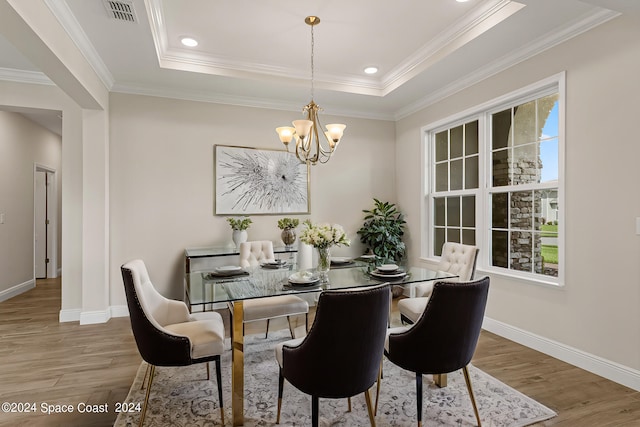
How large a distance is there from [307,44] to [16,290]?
18.0ft

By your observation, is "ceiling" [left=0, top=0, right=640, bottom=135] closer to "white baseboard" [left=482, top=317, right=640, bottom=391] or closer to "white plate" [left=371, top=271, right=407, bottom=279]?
"white plate" [left=371, top=271, right=407, bottom=279]

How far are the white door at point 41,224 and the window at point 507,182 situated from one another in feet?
22.3

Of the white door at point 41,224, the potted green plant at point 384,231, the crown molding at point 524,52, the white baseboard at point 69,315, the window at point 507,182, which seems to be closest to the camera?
the crown molding at point 524,52

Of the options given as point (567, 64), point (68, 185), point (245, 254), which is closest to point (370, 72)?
point (567, 64)

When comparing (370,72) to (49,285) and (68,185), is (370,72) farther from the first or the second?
(49,285)

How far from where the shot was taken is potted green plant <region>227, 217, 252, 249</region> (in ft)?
14.3

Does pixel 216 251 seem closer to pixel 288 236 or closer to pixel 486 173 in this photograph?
pixel 288 236

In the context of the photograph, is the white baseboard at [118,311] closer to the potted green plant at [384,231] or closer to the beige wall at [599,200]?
the potted green plant at [384,231]

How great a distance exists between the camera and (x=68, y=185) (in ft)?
13.4

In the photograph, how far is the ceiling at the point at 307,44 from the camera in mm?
2867

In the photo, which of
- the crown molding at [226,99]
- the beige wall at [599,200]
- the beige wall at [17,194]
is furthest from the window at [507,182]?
the beige wall at [17,194]

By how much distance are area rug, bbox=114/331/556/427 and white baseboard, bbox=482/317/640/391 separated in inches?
31.6

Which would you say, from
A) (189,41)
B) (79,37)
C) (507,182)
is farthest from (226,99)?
(507,182)

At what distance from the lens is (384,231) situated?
16.2 ft
